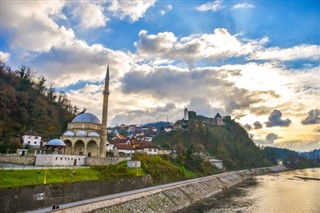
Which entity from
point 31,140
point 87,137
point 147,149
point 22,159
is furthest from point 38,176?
point 147,149

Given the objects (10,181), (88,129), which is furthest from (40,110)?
(10,181)

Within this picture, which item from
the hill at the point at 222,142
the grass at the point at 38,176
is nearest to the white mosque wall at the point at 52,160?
the grass at the point at 38,176

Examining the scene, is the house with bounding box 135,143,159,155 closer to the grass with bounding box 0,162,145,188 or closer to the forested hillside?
the forested hillside

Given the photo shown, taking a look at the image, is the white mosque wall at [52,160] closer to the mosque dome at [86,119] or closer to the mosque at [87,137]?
the mosque at [87,137]

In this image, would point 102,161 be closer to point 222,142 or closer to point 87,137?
point 87,137

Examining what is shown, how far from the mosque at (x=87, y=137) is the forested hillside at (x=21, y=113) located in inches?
310

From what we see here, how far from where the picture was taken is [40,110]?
76.6 m

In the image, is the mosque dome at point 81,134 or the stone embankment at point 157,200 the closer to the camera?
the stone embankment at point 157,200

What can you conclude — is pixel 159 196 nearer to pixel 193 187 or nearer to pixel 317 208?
pixel 193 187

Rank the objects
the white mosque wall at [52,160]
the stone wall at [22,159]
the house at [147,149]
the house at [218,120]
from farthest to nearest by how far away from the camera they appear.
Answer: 1. the house at [218,120]
2. the house at [147,149]
3. the stone wall at [22,159]
4. the white mosque wall at [52,160]

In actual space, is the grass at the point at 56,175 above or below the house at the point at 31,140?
below

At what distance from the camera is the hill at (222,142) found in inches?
5192

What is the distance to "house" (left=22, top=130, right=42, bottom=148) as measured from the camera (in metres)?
60.6

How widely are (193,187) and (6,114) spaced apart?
146 ft
